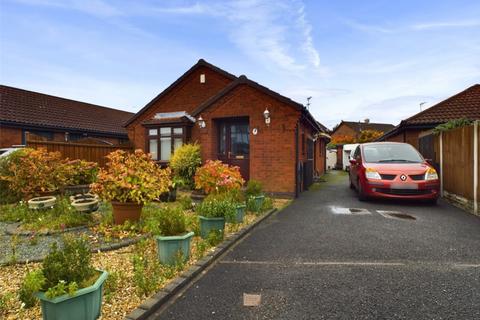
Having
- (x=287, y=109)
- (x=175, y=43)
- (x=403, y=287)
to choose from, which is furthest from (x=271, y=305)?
(x=175, y=43)

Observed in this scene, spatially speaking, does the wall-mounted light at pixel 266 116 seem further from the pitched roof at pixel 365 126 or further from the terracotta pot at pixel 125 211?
the pitched roof at pixel 365 126

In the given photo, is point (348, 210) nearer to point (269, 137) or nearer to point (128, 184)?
point (269, 137)

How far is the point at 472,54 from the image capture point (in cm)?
941

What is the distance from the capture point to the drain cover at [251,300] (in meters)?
2.75

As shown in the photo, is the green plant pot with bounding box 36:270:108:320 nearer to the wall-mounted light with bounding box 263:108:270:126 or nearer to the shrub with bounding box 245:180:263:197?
the shrub with bounding box 245:180:263:197

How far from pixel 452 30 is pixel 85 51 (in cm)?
1264

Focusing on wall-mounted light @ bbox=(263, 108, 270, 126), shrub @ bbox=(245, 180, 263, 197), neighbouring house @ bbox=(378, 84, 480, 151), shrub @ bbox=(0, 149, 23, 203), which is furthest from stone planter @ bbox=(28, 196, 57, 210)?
neighbouring house @ bbox=(378, 84, 480, 151)

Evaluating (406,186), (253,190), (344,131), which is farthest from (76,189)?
(344,131)

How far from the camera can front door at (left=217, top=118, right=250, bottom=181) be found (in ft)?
35.2

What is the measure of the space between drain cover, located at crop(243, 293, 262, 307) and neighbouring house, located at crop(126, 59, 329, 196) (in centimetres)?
682

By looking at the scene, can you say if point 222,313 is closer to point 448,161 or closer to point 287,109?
point 287,109

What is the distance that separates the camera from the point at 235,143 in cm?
1108

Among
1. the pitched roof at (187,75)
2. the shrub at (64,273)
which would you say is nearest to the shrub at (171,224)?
the shrub at (64,273)

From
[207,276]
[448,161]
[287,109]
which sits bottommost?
[207,276]
